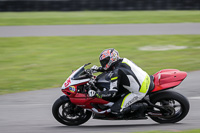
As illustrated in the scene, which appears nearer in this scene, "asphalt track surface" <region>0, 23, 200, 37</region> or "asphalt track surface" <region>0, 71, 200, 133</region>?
"asphalt track surface" <region>0, 71, 200, 133</region>

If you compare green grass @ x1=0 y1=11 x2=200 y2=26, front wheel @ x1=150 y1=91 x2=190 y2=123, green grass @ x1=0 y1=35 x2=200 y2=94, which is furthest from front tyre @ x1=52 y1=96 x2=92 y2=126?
green grass @ x1=0 y1=11 x2=200 y2=26

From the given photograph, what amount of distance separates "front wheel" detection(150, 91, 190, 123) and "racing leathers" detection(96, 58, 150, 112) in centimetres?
31

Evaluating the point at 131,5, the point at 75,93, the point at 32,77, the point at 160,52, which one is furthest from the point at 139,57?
the point at 131,5

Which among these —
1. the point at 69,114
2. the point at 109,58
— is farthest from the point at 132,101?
the point at 69,114

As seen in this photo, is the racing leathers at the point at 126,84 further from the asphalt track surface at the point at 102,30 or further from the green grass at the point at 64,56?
the asphalt track surface at the point at 102,30

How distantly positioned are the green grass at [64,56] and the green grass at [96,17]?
380cm

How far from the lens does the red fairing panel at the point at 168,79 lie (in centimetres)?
629

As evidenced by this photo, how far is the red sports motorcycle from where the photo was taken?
6.28m

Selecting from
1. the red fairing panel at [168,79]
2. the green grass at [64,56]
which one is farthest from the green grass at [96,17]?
the red fairing panel at [168,79]

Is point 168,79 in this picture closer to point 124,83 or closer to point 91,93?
point 124,83

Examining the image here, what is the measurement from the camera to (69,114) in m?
6.57

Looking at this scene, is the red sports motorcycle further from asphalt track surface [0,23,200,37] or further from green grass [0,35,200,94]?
asphalt track surface [0,23,200,37]

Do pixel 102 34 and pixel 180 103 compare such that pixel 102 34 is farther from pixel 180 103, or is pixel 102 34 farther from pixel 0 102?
pixel 180 103

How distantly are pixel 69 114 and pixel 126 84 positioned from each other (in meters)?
1.20
